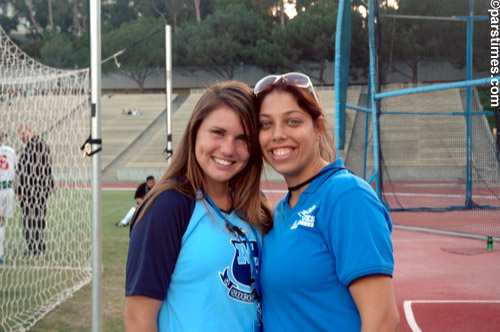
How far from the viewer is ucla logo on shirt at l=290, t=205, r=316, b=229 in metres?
1.90

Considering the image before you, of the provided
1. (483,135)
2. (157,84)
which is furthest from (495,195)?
(157,84)

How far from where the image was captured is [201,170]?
2.18 meters

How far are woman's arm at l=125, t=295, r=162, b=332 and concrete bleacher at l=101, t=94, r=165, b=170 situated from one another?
91.0 feet

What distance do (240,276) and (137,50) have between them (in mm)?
46206

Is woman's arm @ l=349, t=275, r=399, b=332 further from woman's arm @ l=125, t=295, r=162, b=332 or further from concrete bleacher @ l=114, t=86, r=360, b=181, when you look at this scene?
concrete bleacher @ l=114, t=86, r=360, b=181

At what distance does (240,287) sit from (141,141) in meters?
32.2

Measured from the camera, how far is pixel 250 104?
6.88ft

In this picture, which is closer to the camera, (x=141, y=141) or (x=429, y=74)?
(x=429, y=74)

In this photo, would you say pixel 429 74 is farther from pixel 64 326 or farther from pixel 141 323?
pixel 141 323

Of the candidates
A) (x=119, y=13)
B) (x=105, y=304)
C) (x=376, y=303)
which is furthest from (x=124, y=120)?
(x=376, y=303)

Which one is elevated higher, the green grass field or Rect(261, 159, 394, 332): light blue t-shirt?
Rect(261, 159, 394, 332): light blue t-shirt

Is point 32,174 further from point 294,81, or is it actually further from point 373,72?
point 373,72

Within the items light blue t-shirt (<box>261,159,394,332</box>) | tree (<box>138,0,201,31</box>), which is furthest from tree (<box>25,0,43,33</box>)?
light blue t-shirt (<box>261,159,394,332</box>)

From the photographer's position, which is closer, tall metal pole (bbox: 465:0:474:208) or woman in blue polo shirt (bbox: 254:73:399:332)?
woman in blue polo shirt (bbox: 254:73:399:332)
